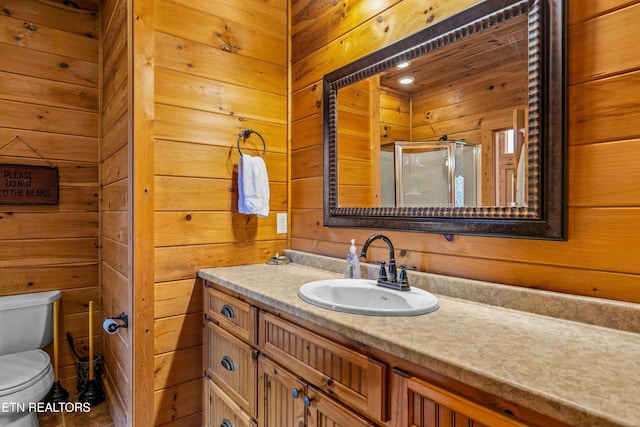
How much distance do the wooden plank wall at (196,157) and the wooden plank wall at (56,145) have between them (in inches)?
39.3

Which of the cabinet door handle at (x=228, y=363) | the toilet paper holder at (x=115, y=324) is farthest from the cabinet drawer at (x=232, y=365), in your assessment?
the toilet paper holder at (x=115, y=324)

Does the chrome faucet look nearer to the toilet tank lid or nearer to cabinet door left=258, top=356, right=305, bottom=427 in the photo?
cabinet door left=258, top=356, right=305, bottom=427

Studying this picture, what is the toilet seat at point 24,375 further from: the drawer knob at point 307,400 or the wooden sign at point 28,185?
the drawer knob at point 307,400

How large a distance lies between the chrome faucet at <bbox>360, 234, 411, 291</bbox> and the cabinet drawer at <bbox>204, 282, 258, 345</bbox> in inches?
18.6

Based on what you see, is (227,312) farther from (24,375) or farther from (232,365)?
(24,375)

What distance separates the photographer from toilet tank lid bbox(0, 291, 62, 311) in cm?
188

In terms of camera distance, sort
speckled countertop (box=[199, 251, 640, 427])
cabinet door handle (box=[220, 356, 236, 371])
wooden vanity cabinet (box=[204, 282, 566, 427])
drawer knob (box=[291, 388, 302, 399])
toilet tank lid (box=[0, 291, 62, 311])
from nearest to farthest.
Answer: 1. speckled countertop (box=[199, 251, 640, 427])
2. wooden vanity cabinet (box=[204, 282, 566, 427])
3. drawer knob (box=[291, 388, 302, 399])
4. cabinet door handle (box=[220, 356, 236, 371])
5. toilet tank lid (box=[0, 291, 62, 311])

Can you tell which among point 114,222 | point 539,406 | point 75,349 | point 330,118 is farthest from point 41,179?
point 539,406

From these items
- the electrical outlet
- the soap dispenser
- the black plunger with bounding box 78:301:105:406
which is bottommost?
the black plunger with bounding box 78:301:105:406

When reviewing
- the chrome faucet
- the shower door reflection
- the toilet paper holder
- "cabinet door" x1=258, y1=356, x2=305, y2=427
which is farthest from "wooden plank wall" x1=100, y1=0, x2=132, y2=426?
the shower door reflection

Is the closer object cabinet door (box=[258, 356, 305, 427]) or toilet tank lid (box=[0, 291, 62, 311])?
cabinet door (box=[258, 356, 305, 427])

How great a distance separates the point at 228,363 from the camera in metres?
1.46

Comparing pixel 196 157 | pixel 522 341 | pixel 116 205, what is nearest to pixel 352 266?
pixel 522 341

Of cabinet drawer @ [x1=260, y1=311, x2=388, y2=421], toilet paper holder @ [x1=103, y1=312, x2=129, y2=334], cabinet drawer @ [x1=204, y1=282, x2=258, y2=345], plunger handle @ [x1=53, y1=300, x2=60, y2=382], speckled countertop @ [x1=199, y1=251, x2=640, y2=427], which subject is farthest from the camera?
plunger handle @ [x1=53, y1=300, x2=60, y2=382]
